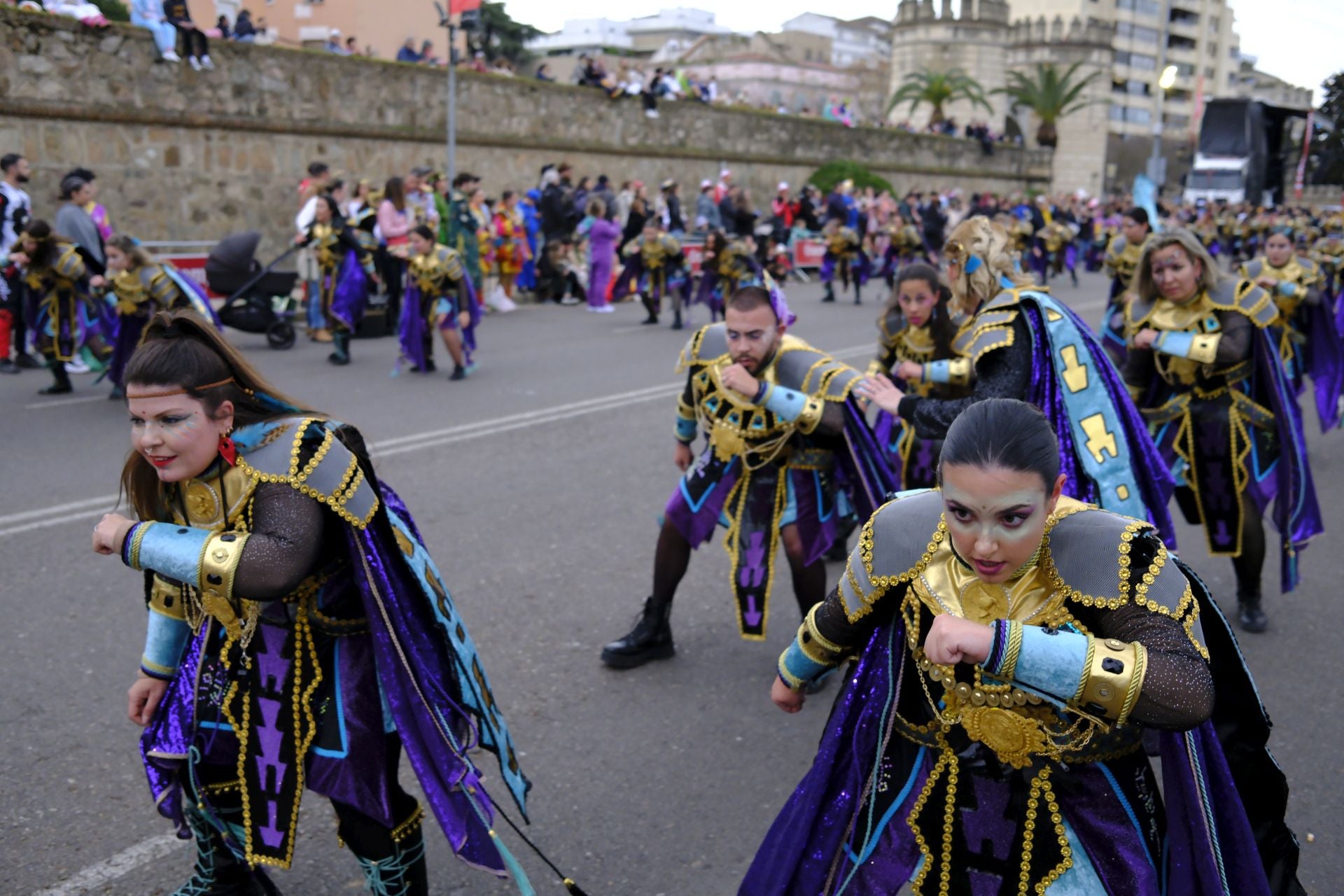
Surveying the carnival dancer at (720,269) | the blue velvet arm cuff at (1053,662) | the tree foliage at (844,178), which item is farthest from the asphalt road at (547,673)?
the tree foliage at (844,178)

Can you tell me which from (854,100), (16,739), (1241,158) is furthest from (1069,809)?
(854,100)

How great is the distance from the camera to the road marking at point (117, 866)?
3414 mm

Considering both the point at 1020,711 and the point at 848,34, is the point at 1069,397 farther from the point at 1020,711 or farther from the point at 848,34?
the point at 848,34

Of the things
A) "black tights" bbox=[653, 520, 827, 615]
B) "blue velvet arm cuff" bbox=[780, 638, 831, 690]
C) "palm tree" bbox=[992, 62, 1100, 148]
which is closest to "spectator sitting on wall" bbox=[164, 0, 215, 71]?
"black tights" bbox=[653, 520, 827, 615]

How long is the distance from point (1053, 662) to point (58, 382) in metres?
10.7

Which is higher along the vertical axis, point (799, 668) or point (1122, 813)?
point (799, 668)

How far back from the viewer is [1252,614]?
225 inches

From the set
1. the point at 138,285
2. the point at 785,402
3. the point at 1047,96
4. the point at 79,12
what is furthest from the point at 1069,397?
the point at 1047,96

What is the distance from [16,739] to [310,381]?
25.3ft

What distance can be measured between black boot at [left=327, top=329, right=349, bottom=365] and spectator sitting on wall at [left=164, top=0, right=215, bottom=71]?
289 inches

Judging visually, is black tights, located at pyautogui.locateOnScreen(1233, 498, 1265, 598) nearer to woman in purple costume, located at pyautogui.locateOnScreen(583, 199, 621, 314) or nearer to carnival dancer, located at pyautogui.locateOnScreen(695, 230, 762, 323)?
carnival dancer, located at pyautogui.locateOnScreen(695, 230, 762, 323)

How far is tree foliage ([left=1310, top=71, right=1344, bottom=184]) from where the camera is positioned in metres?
45.2

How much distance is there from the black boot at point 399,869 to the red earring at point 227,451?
0.99 m

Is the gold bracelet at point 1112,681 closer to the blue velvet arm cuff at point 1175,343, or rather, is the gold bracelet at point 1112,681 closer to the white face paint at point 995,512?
the white face paint at point 995,512
